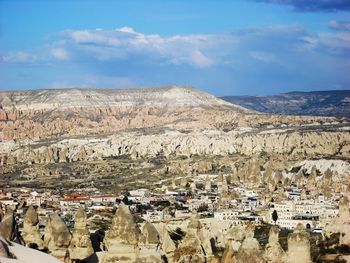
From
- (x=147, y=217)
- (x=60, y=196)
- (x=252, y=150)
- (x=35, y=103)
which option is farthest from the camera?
(x=35, y=103)

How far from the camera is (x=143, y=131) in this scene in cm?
16300

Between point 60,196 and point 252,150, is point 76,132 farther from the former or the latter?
point 60,196

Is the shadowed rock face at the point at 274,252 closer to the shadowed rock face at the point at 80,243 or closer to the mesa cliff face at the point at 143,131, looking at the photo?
the shadowed rock face at the point at 80,243

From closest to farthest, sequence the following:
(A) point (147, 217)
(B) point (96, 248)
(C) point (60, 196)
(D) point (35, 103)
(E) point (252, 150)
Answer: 1. (B) point (96, 248)
2. (A) point (147, 217)
3. (C) point (60, 196)
4. (E) point (252, 150)
5. (D) point (35, 103)

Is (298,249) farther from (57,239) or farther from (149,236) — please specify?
(57,239)

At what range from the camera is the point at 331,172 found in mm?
94062

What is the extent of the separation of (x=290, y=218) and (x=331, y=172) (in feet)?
102

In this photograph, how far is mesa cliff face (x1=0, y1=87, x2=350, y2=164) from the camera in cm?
13475

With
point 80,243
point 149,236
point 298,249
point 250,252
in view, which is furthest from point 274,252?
point 80,243

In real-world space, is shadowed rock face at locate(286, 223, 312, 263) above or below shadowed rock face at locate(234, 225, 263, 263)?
below

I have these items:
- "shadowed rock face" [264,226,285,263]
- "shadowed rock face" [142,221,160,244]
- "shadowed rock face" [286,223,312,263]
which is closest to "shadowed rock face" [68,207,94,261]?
"shadowed rock face" [142,221,160,244]

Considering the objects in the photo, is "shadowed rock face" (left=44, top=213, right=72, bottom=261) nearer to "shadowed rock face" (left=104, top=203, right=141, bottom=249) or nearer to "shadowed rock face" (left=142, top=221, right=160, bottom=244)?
"shadowed rock face" (left=142, top=221, right=160, bottom=244)

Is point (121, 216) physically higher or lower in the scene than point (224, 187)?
higher

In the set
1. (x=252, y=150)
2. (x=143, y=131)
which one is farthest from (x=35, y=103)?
(x=252, y=150)
